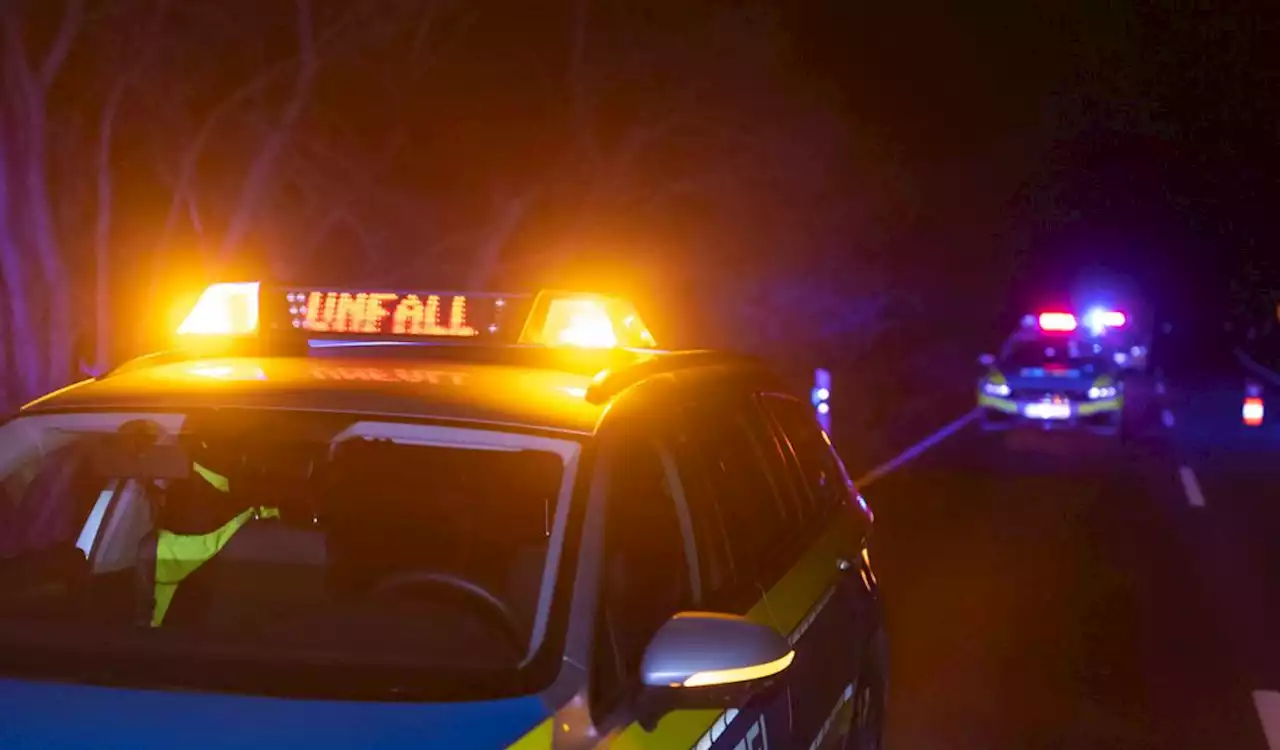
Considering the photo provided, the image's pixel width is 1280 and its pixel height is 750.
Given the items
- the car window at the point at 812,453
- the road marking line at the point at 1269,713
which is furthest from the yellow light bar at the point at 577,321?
the road marking line at the point at 1269,713

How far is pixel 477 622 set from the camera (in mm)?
3271

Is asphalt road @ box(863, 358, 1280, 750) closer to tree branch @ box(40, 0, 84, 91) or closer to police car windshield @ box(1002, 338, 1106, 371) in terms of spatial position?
police car windshield @ box(1002, 338, 1106, 371)

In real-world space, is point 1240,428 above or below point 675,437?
below

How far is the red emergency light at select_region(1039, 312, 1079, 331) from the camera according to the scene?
23.0 meters

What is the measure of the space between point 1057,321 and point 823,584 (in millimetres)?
19664

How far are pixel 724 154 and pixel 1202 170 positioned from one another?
37.3 meters

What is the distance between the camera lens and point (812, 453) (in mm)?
5387

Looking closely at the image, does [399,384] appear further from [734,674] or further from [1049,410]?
[1049,410]

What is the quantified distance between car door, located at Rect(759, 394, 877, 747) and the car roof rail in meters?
0.17

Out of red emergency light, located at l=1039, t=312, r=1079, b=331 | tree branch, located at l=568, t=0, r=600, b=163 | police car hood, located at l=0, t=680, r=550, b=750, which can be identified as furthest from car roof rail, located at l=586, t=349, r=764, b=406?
red emergency light, located at l=1039, t=312, r=1079, b=331

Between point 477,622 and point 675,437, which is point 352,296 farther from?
point 477,622

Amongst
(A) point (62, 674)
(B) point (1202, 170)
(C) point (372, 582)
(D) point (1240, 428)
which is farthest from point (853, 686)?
(B) point (1202, 170)

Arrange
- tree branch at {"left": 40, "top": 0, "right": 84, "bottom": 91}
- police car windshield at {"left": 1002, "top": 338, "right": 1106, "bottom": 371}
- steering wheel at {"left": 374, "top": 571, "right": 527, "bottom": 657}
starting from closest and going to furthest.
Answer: steering wheel at {"left": 374, "top": 571, "right": 527, "bottom": 657} → tree branch at {"left": 40, "top": 0, "right": 84, "bottom": 91} → police car windshield at {"left": 1002, "top": 338, "right": 1106, "bottom": 371}

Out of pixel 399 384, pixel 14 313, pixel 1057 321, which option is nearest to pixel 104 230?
pixel 14 313
